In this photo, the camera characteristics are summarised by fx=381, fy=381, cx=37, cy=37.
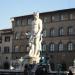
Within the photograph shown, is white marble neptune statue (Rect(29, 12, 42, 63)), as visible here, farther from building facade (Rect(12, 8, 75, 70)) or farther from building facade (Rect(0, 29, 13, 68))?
building facade (Rect(0, 29, 13, 68))

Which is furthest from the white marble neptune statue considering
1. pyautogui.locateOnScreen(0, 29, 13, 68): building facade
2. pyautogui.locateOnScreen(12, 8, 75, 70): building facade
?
pyautogui.locateOnScreen(0, 29, 13, 68): building facade

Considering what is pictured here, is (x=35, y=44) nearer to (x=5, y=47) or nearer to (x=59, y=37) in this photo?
(x=59, y=37)

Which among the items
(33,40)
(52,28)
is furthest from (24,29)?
(33,40)

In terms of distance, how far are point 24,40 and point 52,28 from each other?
8.69 m

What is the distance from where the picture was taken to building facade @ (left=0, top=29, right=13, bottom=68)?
79938 millimetres

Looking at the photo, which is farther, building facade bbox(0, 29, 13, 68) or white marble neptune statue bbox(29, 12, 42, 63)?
building facade bbox(0, 29, 13, 68)

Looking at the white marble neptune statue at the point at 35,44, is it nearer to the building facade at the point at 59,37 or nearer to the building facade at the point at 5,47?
the building facade at the point at 59,37

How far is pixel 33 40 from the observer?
31.7m

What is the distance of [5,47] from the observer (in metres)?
80.9

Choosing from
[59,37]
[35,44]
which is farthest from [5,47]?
[35,44]

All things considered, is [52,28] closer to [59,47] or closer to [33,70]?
[59,47]

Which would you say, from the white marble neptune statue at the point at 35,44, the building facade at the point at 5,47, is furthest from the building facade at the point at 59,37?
the white marble neptune statue at the point at 35,44

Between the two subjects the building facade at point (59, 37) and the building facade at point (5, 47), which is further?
the building facade at point (5, 47)

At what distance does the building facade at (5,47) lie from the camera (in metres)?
79.9
